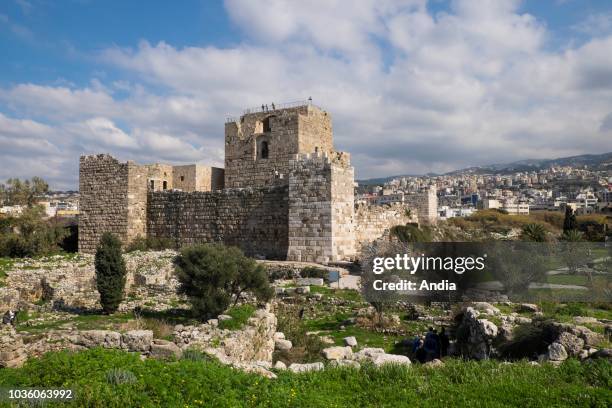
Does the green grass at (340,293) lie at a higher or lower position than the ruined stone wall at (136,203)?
lower

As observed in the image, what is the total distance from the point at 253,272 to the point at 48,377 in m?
6.05

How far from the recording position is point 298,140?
74.6ft

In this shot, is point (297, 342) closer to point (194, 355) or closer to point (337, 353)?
point (337, 353)

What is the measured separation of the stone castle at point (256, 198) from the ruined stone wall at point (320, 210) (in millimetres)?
36

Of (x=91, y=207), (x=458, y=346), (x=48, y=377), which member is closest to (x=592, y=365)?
(x=458, y=346)

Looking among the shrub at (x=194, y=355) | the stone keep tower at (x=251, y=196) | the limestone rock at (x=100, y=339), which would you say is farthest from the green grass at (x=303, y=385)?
the stone keep tower at (x=251, y=196)

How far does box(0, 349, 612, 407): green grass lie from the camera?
512 cm

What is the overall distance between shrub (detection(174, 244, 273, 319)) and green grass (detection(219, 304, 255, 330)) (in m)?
0.24

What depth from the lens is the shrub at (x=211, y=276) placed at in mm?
9828

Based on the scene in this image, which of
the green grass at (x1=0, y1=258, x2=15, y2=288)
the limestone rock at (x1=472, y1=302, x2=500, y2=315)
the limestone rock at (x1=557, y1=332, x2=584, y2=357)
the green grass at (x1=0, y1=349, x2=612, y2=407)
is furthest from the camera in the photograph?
the green grass at (x1=0, y1=258, x2=15, y2=288)

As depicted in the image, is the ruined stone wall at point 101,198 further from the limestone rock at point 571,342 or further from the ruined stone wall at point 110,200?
the limestone rock at point 571,342

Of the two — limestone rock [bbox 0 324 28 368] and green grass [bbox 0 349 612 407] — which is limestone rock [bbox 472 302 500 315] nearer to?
green grass [bbox 0 349 612 407]

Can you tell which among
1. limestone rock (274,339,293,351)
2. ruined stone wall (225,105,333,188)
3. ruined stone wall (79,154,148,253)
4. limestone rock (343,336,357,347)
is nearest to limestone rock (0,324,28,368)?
limestone rock (274,339,293,351)

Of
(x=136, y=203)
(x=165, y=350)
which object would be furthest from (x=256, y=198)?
(x=165, y=350)
